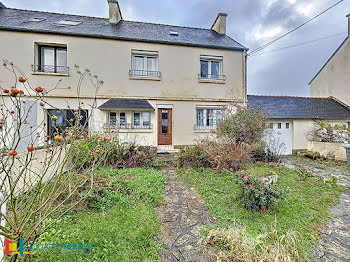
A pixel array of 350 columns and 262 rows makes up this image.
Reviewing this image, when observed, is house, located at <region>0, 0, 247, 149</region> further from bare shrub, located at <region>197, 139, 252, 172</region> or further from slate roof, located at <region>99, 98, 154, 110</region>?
bare shrub, located at <region>197, 139, 252, 172</region>

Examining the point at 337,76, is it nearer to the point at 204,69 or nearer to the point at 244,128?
the point at 204,69

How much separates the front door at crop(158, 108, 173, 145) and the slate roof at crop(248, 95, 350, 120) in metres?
5.92

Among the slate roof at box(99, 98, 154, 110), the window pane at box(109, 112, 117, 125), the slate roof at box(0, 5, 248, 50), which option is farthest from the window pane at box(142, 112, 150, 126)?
the slate roof at box(0, 5, 248, 50)

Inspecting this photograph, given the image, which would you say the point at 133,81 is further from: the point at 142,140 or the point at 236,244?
the point at 236,244

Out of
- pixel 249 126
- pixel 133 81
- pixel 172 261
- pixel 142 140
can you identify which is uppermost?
pixel 133 81

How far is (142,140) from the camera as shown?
9.38 meters

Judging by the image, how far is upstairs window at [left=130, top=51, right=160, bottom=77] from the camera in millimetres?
9555

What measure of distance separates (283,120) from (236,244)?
36.1ft

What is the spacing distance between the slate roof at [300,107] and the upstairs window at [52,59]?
12.1 meters

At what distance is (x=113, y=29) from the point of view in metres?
9.81

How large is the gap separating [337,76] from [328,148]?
25.4ft

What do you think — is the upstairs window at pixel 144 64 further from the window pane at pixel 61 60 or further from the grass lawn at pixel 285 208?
the grass lawn at pixel 285 208

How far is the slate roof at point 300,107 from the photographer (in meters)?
11.0

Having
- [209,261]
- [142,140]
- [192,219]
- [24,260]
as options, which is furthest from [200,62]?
[24,260]
